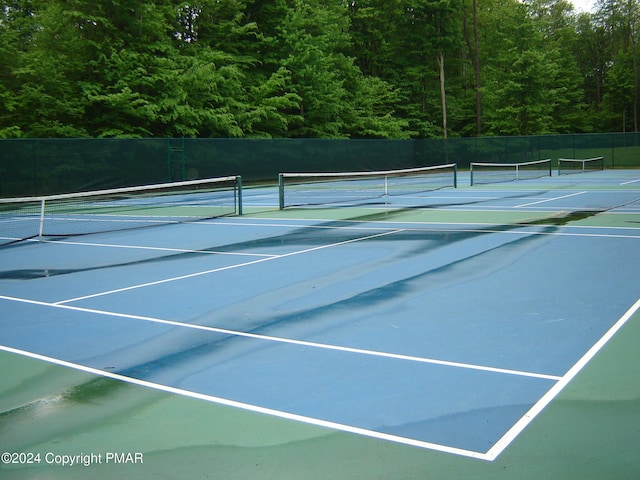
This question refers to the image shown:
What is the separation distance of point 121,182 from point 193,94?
Result: 35.8 ft

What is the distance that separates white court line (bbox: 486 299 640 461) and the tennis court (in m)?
0.02

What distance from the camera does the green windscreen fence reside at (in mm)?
24438

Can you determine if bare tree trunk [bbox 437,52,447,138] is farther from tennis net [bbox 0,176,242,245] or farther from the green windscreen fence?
tennis net [bbox 0,176,242,245]

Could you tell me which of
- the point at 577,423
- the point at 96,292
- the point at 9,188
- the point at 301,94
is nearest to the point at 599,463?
the point at 577,423

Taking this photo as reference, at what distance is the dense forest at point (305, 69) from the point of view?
3294 cm

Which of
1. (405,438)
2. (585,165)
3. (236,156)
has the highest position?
(236,156)

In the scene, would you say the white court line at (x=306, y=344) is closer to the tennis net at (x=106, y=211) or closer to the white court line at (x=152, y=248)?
the white court line at (x=152, y=248)

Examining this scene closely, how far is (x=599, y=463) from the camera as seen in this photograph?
345 cm

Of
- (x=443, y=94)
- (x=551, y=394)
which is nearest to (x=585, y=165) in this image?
(x=443, y=94)

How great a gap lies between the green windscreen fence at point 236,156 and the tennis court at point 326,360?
Answer: 45.6ft

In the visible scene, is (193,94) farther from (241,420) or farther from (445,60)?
(241,420)

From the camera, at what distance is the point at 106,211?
19953mm

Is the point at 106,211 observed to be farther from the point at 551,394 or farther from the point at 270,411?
the point at 551,394

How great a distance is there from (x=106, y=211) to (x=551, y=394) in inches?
681
